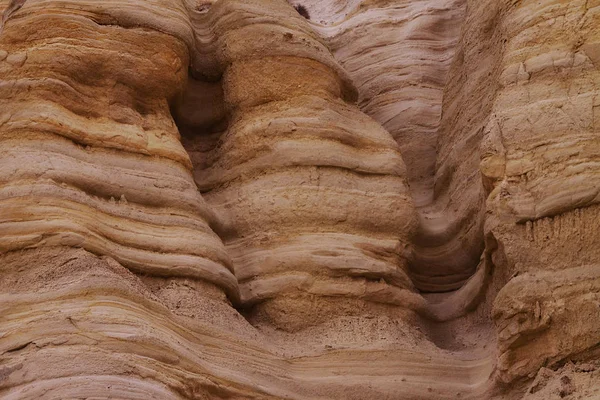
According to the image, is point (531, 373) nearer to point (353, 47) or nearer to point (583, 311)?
point (583, 311)

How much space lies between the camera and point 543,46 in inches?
273

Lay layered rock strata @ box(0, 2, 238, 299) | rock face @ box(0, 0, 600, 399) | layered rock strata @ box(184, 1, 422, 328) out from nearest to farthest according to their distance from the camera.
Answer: rock face @ box(0, 0, 600, 399), layered rock strata @ box(0, 2, 238, 299), layered rock strata @ box(184, 1, 422, 328)

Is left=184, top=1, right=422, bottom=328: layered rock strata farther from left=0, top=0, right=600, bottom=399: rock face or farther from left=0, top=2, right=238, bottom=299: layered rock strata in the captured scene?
left=0, top=2, right=238, bottom=299: layered rock strata

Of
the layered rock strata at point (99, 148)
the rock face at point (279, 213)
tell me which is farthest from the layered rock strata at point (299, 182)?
the layered rock strata at point (99, 148)

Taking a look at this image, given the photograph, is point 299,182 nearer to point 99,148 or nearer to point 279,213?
point 279,213

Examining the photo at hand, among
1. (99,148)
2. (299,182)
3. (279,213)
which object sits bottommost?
(99,148)

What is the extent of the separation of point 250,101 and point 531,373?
2849 millimetres

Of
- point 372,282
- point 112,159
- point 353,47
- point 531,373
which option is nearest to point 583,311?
point 531,373

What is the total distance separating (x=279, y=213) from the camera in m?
7.36

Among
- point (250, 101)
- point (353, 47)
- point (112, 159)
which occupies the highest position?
point (353, 47)

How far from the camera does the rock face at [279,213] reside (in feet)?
19.9

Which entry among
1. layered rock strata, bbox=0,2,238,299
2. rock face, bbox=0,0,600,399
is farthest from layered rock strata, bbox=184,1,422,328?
layered rock strata, bbox=0,2,238,299

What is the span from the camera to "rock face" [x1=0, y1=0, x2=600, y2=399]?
6.06 m

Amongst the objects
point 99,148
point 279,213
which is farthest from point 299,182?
point 99,148
